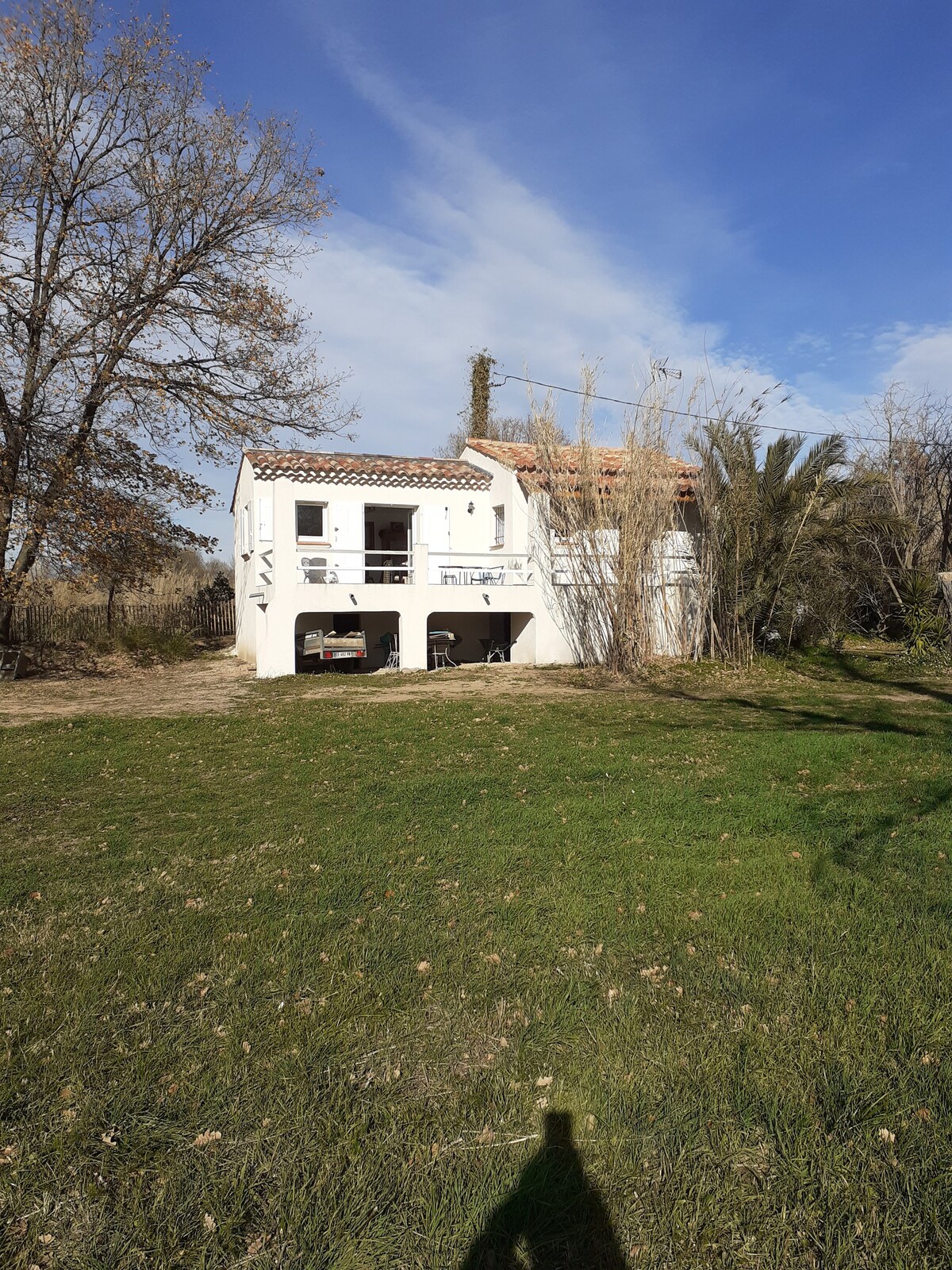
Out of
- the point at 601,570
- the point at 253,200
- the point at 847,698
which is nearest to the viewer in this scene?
the point at 847,698

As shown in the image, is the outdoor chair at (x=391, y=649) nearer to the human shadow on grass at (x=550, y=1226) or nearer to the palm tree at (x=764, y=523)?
the palm tree at (x=764, y=523)

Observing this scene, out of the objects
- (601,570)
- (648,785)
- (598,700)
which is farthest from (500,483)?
(648,785)

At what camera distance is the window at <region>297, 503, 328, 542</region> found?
18531 mm

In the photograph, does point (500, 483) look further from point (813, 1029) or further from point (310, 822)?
point (813, 1029)

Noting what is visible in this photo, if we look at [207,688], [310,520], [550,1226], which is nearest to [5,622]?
[207,688]

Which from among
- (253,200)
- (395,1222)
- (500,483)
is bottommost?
(395,1222)

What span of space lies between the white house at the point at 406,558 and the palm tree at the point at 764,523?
3.46 ft

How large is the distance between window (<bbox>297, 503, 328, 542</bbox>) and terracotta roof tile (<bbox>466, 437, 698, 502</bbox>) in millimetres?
4338

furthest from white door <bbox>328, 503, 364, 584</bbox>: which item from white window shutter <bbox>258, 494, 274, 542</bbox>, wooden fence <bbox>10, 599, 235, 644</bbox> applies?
wooden fence <bbox>10, 599, 235, 644</bbox>

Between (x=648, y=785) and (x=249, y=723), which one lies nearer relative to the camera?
(x=648, y=785)

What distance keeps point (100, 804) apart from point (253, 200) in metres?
15.9

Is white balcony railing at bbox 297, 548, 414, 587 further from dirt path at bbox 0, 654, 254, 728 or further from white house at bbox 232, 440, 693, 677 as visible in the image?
dirt path at bbox 0, 654, 254, 728

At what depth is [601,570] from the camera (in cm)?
1508

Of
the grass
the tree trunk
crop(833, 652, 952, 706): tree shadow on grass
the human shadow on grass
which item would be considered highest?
the tree trunk
